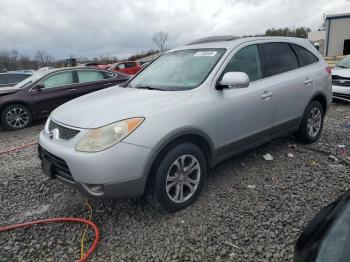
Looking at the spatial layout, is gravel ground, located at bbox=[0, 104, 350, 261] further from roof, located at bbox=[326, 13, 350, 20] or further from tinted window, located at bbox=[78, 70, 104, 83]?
roof, located at bbox=[326, 13, 350, 20]

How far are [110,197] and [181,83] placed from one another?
1.52 metres

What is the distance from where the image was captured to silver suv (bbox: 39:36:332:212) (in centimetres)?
279

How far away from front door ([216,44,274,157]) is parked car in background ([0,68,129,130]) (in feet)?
19.2

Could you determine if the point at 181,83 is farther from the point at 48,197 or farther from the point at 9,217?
the point at 9,217

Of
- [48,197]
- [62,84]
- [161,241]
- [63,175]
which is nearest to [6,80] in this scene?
[62,84]

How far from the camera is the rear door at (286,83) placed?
417cm

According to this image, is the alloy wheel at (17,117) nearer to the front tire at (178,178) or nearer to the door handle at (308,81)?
the front tire at (178,178)

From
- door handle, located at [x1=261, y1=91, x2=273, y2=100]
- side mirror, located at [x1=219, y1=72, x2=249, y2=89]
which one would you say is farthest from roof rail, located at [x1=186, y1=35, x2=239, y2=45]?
side mirror, located at [x1=219, y1=72, x2=249, y2=89]

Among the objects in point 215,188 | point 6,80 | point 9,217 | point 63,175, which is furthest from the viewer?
point 6,80

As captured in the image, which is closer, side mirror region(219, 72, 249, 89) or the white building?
side mirror region(219, 72, 249, 89)

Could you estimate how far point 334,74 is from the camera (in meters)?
8.80

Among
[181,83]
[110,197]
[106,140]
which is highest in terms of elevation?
[181,83]

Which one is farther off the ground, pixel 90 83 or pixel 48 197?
pixel 90 83

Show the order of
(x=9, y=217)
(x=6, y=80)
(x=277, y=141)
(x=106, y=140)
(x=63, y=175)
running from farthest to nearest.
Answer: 1. (x=6, y=80)
2. (x=277, y=141)
3. (x=9, y=217)
4. (x=63, y=175)
5. (x=106, y=140)
